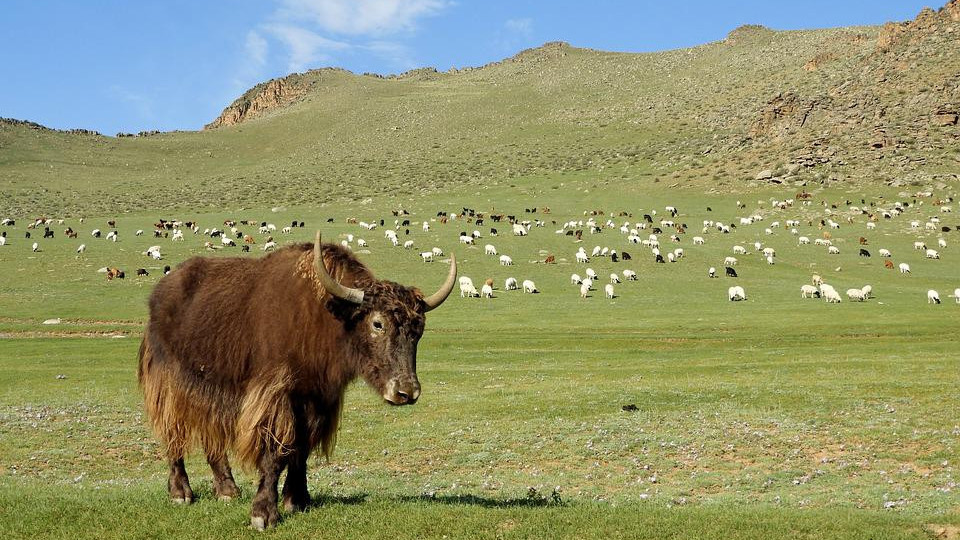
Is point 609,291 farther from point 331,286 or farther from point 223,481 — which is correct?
point 331,286

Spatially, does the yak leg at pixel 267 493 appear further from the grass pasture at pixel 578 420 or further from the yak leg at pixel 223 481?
the yak leg at pixel 223 481

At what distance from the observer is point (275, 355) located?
29.4 ft

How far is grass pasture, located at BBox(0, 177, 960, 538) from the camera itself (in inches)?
362

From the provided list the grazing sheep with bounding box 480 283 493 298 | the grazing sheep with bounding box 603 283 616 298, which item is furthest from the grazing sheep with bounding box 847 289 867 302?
the grazing sheep with bounding box 480 283 493 298

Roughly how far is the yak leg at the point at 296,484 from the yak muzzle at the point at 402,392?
125 cm

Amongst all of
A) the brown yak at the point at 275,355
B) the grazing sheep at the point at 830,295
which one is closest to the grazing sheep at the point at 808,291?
the grazing sheep at the point at 830,295

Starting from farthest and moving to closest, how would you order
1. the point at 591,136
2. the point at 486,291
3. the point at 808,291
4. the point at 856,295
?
the point at 591,136 < the point at 486,291 < the point at 808,291 < the point at 856,295

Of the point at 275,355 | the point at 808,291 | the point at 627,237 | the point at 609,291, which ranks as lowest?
the point at 275,355

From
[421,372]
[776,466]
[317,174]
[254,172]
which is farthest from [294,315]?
[254,172]

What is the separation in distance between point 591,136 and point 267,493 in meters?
118

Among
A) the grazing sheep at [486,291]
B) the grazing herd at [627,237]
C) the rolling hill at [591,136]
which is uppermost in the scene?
the rolling hill at [591,136]

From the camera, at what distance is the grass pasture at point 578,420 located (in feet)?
30.1

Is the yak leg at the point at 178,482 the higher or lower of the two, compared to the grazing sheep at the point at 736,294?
lower

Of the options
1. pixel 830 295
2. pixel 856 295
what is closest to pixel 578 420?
pixel 830 295
